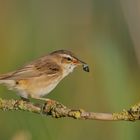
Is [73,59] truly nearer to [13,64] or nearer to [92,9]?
[13,64]

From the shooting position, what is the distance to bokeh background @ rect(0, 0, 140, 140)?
3.46 metres

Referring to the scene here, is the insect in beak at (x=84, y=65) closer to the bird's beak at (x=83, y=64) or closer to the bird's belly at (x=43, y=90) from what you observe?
the bird's beak at (x=83, y=64)

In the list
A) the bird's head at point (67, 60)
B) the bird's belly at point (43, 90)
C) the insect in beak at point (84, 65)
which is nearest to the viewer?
the bird's belly at point (43, 90)

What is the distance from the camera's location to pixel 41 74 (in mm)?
4902

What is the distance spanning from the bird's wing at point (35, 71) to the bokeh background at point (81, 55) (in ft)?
0.31

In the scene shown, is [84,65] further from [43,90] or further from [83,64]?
[43,90]

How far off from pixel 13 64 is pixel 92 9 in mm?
1880

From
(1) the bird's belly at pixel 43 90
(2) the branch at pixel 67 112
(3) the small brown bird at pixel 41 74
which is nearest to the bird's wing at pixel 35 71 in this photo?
(3) the small brown bird at pixel 41 74

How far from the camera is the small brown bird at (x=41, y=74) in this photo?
14.5ft

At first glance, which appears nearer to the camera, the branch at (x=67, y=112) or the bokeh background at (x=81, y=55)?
the branch at (x=67, y=112)

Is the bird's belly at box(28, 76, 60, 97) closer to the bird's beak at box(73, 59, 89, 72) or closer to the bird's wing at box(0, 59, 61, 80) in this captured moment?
the bird's wing at box(0, 59, 61, 80)

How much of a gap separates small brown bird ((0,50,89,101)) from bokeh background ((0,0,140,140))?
0.25 ft

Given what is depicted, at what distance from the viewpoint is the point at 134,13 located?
5289mm

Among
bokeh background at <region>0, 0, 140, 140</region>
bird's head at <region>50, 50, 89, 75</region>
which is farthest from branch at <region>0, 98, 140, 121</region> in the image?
bird's head at <region>50, 50, 89, 75</region>
